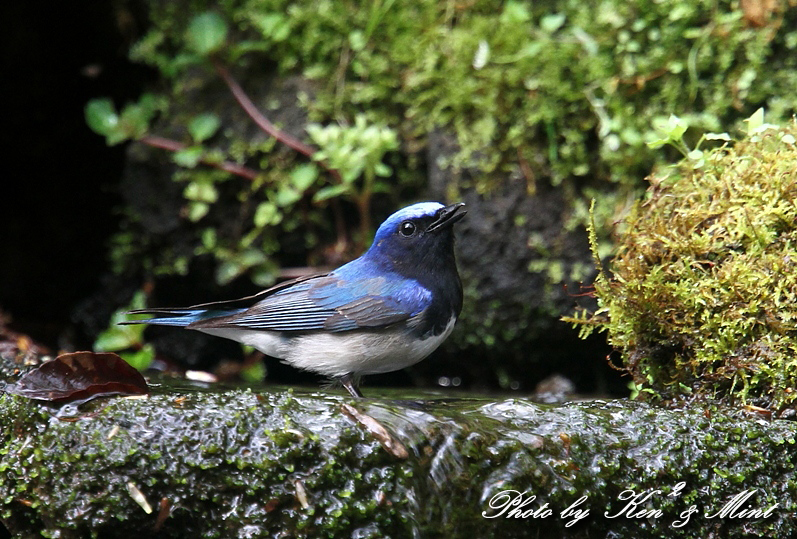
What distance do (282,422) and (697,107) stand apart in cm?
373

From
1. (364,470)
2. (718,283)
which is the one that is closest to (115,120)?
(364,470)

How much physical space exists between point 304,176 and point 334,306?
69.0 inches

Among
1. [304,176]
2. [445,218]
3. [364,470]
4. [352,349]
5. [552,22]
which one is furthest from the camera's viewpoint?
[304,176]

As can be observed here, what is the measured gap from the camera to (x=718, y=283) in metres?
3.43

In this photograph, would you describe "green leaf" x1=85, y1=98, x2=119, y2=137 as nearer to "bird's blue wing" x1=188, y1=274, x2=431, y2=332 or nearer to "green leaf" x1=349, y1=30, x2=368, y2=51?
"green leaf" x1=349, y1=30, x2=368, y2=51

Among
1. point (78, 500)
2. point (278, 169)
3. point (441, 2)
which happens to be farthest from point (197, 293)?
point (78, 500)

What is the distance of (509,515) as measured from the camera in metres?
2.85

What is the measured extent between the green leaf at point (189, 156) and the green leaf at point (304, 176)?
0.70 m

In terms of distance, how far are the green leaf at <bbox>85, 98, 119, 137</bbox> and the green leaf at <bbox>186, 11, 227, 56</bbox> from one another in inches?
31.0

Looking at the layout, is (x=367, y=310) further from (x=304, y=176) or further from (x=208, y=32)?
(x=208, y=32)

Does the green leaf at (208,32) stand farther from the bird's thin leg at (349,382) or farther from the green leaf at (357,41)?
the bird's thin leg at (349,382)

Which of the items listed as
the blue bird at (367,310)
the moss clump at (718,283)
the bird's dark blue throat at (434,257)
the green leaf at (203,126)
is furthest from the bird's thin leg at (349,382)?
the green leaf at (203,126)

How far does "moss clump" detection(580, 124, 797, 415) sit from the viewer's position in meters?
3.33

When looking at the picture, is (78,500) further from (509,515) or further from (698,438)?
(698,438)
